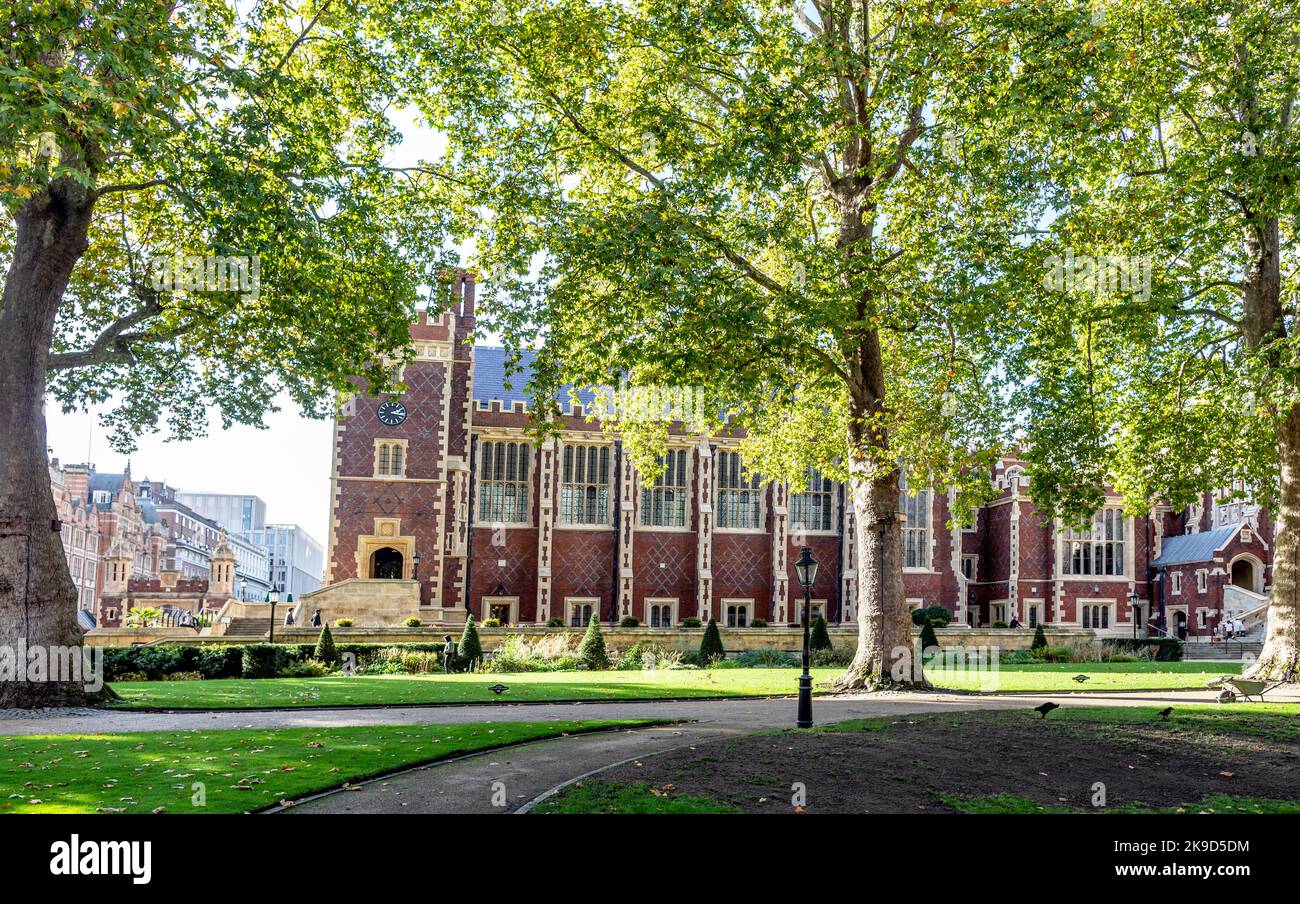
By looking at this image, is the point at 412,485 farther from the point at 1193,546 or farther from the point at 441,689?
the point at 1193,546

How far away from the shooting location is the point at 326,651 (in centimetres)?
2736

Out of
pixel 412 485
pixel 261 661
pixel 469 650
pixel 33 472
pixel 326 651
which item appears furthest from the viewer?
pixel 412 485

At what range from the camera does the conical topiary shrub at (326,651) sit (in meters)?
27.2

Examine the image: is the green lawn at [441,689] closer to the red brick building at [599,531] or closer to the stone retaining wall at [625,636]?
the stone retaining wall at [625,636]

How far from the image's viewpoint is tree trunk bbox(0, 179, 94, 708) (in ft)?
52.3

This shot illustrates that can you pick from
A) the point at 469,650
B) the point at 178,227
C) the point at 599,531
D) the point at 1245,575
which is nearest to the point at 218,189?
the point at 178,227

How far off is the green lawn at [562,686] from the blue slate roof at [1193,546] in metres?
19.0

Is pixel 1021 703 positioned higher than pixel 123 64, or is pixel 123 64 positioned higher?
pixel 123 64

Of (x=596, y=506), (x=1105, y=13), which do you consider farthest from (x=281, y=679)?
(x=1105, y=13)

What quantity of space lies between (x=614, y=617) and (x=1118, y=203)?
2650 centimetres

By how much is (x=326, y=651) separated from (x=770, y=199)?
57.0 ft

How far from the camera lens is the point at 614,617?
41.4 m

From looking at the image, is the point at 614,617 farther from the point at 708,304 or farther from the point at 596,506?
the point at 708,304

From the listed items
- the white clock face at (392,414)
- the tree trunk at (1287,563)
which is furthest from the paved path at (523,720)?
the white clock face at (392,414)
